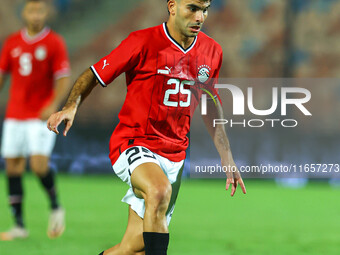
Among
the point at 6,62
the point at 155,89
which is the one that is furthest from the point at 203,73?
the point at 6,62

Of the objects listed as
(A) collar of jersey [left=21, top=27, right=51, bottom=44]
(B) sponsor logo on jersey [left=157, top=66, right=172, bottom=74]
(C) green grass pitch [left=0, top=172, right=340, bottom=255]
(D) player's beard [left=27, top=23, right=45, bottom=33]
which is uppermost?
(D) player's beard [left=27, top=23, right=45, bottom=33]

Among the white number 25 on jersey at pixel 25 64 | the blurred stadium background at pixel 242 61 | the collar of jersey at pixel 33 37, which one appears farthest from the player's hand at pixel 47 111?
the blurred stadium background at pixel 242 61

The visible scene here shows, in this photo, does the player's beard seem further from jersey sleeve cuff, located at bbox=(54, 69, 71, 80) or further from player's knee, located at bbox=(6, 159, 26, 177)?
player's knee, located at bbox=(6, 159, 26, 177)

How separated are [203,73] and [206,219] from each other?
3.99 m

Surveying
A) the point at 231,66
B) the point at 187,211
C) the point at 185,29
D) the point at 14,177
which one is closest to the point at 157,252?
the point at 185,29

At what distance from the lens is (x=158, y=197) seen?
138 inches

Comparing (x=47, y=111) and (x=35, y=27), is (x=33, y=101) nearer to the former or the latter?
(x=47, y=111)

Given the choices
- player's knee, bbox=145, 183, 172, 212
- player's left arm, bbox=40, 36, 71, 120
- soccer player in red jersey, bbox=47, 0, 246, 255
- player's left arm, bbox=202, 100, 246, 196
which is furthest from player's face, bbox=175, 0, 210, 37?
player's left arm, bbox=40, 36, 71, 120

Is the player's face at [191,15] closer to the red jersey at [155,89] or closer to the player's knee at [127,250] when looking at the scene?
the red jersey at [155,89]

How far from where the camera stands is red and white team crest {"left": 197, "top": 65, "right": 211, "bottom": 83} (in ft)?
13.7

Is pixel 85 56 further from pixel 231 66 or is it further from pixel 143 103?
pixel 143 103

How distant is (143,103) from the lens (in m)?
4.03

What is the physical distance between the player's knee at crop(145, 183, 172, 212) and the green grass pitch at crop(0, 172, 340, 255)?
227cm

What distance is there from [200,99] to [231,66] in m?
7.50
